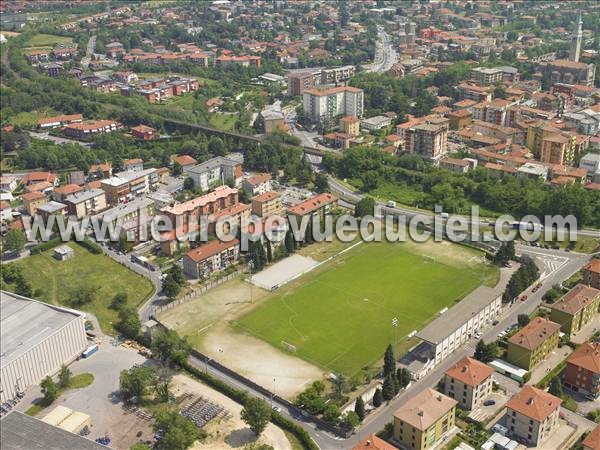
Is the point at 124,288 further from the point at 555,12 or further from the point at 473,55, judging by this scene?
the point at 555,12

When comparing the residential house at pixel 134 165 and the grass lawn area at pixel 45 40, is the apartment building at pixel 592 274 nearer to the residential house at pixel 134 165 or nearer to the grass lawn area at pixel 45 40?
the residential house at pixel 134 165

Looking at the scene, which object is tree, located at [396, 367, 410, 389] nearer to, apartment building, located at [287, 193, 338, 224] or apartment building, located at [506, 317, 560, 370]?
apartment building, located at [506, 317, 560, 370]

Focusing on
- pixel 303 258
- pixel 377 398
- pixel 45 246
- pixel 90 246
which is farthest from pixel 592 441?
pixel 45 246

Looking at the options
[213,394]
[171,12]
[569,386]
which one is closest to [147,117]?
[213,394]

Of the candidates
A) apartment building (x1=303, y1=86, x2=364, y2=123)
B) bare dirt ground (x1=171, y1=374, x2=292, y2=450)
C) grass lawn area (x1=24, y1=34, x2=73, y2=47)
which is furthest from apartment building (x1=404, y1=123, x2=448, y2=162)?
grass lawn area (x1=24, y1=34, x2=73, y2=47)

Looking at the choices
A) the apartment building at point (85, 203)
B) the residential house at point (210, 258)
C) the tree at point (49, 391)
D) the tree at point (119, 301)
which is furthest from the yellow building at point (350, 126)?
the tree at point (49, 391)

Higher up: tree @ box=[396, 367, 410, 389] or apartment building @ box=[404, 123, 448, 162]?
apartment building @ box=[404, 123, 448, 162]

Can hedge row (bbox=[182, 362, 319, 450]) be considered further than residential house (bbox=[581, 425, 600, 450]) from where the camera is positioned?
Yes
